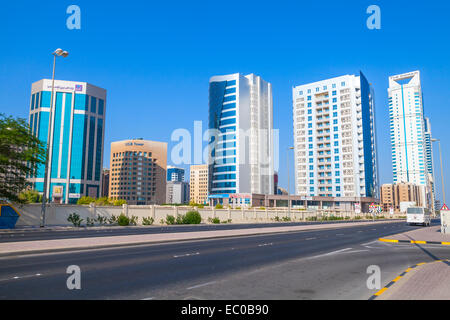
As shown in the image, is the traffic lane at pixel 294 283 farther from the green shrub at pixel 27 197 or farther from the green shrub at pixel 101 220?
the green shrub at pixel 101 220

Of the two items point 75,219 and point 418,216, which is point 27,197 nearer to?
point 75,219

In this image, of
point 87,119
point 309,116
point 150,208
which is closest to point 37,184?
point 87,119

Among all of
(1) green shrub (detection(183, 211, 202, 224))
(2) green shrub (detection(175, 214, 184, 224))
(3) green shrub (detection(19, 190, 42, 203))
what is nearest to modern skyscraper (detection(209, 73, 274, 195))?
(3) green shrub (detection(19, 190, 42, 203))

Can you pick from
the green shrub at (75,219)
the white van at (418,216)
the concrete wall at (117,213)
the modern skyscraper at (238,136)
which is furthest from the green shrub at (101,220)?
the modern skyscraper at (238,136)

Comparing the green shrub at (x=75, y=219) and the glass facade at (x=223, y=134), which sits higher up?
the glass facade at (x=223, y=134)

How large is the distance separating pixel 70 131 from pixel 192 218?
132 metres

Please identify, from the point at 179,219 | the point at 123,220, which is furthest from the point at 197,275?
the point at 179,219

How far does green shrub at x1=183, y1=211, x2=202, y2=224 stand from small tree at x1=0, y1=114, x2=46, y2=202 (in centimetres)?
1959

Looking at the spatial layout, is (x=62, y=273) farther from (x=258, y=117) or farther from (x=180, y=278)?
(x=258, y=117)

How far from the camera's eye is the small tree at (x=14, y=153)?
1090 inches

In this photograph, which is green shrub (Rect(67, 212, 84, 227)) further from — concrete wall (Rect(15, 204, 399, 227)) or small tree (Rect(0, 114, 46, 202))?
small tree (Rect(0, 114, 46, 202))

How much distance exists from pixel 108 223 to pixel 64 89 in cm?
14160

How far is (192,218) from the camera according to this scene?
1762 inches

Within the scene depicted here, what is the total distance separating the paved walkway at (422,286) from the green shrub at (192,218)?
3540 centimetres
